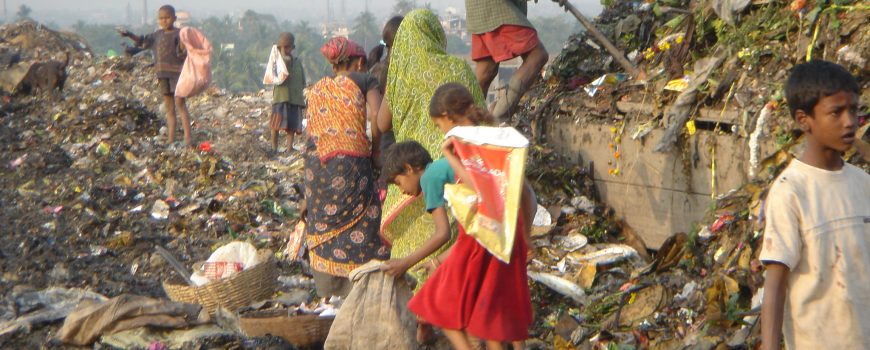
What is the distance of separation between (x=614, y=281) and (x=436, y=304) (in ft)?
6.45

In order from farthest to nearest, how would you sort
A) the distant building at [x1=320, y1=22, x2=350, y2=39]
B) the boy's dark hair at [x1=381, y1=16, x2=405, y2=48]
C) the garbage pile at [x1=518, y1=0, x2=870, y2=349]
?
1. the distant building at [x1=320, y1=22, x2=350, y2=39]
2. the boy's dark hair at [x1=381, y1=16, x2=405, y2=48]
3. the garbage pile at [x1=518, y1=0, x2=870, y2=349]

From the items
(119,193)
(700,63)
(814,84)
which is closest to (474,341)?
(814,84)

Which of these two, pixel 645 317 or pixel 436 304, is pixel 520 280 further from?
pixel 645 317

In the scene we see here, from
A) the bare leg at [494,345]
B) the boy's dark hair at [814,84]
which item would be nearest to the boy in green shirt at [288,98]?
the bare leg at [494,345]

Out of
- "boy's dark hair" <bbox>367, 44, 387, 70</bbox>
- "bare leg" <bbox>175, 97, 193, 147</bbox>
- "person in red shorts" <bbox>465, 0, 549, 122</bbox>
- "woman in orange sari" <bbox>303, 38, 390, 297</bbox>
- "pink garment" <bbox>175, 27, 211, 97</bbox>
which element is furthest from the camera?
"bare leg" <bbox>175, 97, 193, 147</bbox>

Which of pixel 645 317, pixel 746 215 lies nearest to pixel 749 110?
pixel 746 215

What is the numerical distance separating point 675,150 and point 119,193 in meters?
5.65

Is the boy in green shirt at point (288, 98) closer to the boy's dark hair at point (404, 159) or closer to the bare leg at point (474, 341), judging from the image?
the boy's dark hair at point (404, 159)

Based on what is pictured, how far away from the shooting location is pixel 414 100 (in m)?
5.37

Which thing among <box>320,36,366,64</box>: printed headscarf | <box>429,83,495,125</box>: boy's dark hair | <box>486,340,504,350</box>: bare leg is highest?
<box>429,83,495,125</box>: boy's dark hair

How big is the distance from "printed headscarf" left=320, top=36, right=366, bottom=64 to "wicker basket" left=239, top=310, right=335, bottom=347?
1262 mm

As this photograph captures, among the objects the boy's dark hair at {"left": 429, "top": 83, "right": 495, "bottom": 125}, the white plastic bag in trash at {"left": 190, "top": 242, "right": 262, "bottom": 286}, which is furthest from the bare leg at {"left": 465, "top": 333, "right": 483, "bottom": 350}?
the white plastic bag in trash at {"left": 190, "top": 242, "right": 262, "bottom": 286}

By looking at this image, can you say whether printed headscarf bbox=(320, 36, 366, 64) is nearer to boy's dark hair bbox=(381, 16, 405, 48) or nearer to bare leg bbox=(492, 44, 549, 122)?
boy's dark hair bbox=(381, 16, 405, 48)

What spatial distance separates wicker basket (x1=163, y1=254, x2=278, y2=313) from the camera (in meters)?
5.80
